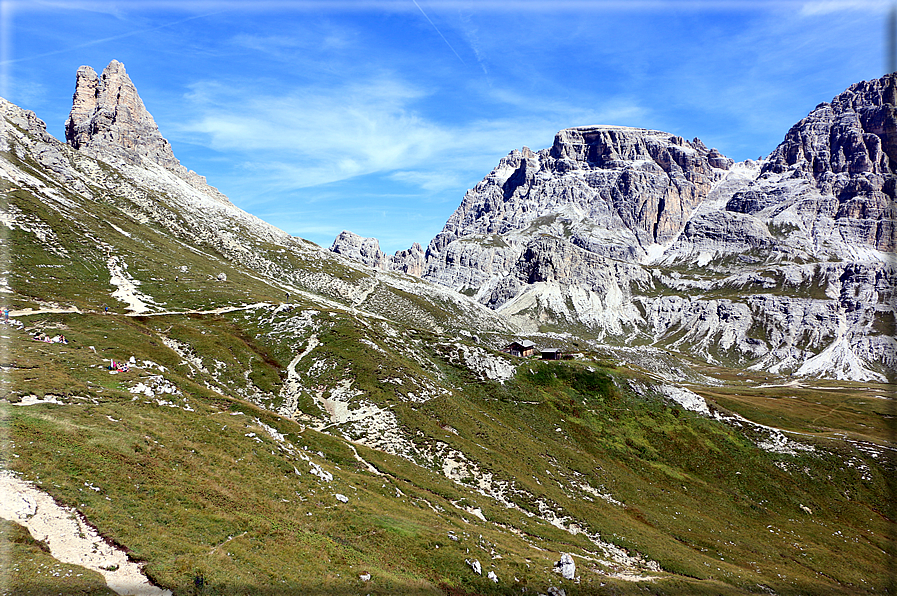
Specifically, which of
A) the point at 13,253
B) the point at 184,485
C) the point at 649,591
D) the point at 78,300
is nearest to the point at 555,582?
the point at 649,591

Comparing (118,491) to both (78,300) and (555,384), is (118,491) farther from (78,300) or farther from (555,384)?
(555,384)

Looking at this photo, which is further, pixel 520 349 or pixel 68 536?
pixel 520 349

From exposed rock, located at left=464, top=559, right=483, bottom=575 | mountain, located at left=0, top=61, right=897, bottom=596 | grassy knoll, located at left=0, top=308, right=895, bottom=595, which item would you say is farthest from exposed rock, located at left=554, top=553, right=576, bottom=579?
exposed rock, located at left=464, top=559, right=483, bottom=575

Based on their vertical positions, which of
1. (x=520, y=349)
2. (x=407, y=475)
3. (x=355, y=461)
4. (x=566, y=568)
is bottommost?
(x=566, y=568)

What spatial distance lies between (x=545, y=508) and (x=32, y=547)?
51277mm

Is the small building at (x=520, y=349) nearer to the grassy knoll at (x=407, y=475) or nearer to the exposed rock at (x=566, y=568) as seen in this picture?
the grassy knoll at (x=407, y=475)

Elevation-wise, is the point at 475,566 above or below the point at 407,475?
below

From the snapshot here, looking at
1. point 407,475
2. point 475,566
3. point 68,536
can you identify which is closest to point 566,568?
point 475,566

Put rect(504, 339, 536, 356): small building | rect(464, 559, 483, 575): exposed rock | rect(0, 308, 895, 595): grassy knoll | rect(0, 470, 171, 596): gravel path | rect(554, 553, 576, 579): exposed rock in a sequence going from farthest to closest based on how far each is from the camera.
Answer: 1. rect(504, 339, 536, 356): small building
2. rect(554, 553, 576, 579): exposed rock
3. rect(464, 559, 483, 575): exposed rock
4. rect(0, 308, 895, 595): grassy knoll
5. rect(0, 470, 171, 596): gravel path

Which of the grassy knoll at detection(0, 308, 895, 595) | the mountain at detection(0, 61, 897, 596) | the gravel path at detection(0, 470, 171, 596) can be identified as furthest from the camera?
the grassy knoll at detection(0, 308, 895, 595)

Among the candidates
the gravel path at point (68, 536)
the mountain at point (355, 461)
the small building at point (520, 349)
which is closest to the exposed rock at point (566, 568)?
the mountain at point (355, 461)

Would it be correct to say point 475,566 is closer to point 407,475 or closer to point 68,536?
point 407,475

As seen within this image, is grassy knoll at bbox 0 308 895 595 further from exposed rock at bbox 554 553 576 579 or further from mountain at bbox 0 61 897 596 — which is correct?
exposed rock at bbox 554 553 576 579

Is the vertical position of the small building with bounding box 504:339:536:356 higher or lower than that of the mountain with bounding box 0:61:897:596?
higher
